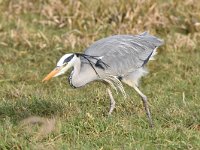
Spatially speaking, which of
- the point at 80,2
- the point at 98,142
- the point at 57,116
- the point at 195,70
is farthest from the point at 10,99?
the point at 80,2

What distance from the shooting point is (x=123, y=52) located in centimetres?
604

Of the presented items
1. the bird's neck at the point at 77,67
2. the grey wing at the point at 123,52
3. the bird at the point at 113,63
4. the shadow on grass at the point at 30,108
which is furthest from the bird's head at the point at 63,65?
the shadow on grass at the point at 30,108

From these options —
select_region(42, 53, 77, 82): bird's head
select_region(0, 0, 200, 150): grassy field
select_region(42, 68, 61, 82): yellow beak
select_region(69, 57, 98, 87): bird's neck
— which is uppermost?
select_region(42, 53, 77, 82): bird's head

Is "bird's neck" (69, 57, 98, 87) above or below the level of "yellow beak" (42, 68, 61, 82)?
below

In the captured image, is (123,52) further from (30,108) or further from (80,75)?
(30,108)

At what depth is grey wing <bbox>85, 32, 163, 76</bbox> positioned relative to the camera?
5.87m

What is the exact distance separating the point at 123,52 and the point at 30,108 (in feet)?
3.77

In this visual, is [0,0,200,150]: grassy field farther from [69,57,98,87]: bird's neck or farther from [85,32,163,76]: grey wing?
[85,32,163,76]: grey wing

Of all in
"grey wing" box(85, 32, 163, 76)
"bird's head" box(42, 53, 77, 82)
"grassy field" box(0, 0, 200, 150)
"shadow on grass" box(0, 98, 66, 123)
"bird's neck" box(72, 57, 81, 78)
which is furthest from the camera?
"shadow on grass" box(0, 98, 66, 123)

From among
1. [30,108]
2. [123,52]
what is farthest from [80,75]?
[30,108]

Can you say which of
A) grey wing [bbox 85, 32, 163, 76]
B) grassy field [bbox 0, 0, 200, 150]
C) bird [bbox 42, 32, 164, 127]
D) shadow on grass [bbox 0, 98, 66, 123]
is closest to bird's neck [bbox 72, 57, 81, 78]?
bird [bbox 42, 32, 164, 127]

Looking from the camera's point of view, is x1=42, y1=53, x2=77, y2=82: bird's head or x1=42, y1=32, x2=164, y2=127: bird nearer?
x1=42, y1=53, x2=77, y2=82: bird's head

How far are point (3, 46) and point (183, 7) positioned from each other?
3130 millimetres

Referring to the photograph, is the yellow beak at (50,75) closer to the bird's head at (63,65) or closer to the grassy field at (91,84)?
the bird's head at (63,65)
